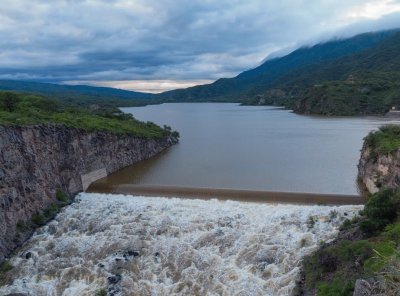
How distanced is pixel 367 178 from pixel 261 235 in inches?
415

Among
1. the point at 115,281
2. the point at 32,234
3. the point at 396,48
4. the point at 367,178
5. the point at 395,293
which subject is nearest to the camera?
the point at 395,293

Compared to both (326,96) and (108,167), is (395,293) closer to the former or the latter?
(108,167)

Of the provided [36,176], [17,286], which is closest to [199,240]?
[17,286]

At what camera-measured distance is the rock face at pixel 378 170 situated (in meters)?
19.5

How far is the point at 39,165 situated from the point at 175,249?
33.6 feet

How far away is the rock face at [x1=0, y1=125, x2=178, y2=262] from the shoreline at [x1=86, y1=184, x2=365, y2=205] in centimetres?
389

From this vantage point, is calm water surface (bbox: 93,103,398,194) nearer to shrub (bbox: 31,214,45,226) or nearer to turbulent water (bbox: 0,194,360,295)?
turbulent water (bbox: 0,194,360,295)

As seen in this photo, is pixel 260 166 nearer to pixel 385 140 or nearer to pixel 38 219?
pixel 385 140

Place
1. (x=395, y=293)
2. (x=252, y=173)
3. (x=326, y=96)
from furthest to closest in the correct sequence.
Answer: (x=326, y=96), (x=252, y=173), (x=395, y=293)

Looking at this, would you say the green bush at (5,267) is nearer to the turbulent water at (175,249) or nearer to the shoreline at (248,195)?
the turbulent water at (175,249)

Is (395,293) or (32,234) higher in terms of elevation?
(395,293)

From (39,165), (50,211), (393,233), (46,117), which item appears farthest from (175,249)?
(46,117)

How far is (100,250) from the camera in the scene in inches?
693

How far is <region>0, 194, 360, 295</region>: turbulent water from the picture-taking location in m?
15.2
